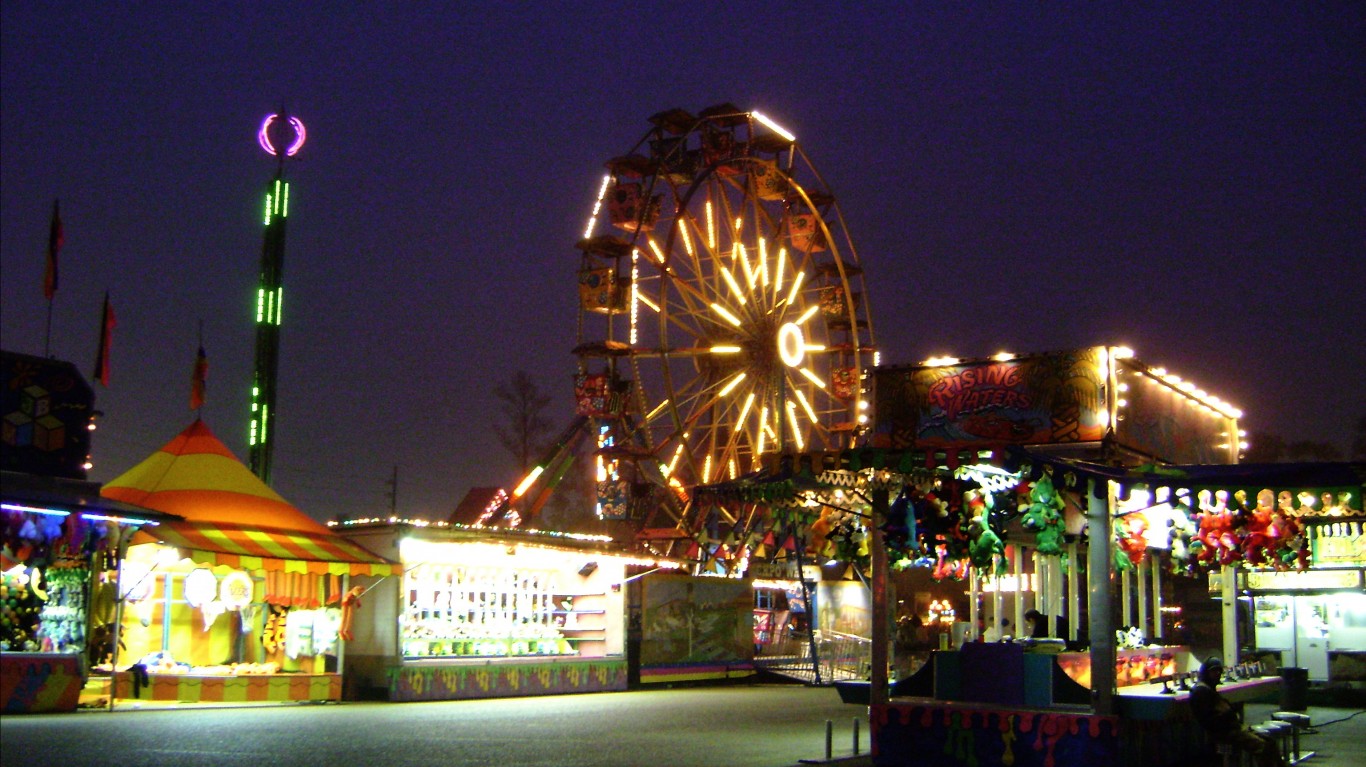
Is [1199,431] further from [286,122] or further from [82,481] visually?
[286,122]

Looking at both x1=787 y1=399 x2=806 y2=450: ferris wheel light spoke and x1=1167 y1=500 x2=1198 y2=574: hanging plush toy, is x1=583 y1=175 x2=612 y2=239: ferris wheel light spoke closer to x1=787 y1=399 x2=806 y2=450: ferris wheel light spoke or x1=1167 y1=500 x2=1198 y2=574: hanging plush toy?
x1=787 y1=399 x2=806 y2=450: ferris wheel light spoke

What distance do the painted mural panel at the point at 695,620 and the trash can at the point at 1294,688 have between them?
38.6 ft

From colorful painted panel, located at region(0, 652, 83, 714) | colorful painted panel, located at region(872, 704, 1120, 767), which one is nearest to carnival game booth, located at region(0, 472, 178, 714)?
colorful painted panel, located at region(0, 652, 83, 714)

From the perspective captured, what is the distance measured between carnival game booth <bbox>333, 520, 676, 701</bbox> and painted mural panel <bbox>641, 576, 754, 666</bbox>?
79 centimetres

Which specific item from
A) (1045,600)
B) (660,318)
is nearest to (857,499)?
(1045,600)

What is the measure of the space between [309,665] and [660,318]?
13.7 meters

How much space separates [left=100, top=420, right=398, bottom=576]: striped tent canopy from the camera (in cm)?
1823

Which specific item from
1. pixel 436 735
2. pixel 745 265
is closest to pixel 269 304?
pixel 745 265

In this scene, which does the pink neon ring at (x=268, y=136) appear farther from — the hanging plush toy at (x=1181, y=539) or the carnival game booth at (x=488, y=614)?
the hanging plush toy at (x=1181, y=539)

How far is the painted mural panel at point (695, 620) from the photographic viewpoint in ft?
86.2

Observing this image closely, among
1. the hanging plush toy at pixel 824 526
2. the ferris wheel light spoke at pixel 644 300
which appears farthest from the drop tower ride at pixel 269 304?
the hanging plush toy at pixel 824 526

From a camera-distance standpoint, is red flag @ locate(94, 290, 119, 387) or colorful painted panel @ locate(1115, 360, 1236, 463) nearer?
colorful painted panel @ locate(1115, 360, 1236, 463)

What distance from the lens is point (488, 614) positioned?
75.6 ft

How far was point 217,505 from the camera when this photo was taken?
64.8 ft
